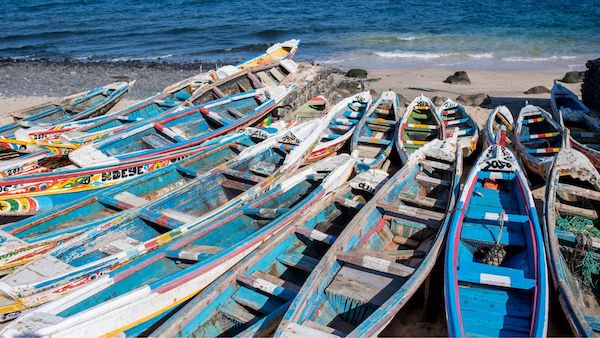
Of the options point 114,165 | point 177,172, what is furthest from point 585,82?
point 114,165

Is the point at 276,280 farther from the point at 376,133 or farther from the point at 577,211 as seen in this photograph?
the point at 376,133

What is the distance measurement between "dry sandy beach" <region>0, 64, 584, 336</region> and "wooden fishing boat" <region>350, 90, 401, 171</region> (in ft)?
9.61

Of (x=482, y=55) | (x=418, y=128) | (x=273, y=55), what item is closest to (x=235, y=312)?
(x=418, y=128)

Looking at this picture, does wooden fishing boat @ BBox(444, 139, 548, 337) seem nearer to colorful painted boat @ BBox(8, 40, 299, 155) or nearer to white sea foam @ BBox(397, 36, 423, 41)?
colorful painted boat @ BBox(8, 40, 299, 155)

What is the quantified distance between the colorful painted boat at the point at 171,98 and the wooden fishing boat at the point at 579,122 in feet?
24.9

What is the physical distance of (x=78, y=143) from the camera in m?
10.4

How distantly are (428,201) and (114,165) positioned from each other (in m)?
5.72

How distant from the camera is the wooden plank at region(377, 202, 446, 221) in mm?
8000

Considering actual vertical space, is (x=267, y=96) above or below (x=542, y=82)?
above

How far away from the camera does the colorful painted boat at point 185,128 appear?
395 inches

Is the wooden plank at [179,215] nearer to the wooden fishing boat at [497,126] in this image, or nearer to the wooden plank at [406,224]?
the wooden plank at [406,224]

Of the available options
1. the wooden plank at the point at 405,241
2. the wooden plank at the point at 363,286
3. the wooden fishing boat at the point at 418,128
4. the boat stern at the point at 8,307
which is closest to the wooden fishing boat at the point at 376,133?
the wooden fishing boat at the point at 418,128

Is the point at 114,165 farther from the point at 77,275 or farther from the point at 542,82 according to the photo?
the point at 542,82

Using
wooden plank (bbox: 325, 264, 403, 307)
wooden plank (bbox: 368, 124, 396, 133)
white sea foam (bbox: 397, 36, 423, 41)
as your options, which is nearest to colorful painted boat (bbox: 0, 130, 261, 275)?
wooden plank (bbox: 368, 124, 396, 133)
